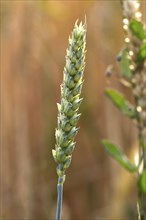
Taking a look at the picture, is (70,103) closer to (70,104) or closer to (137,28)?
(70,104)

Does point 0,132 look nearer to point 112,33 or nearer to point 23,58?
point 23,58

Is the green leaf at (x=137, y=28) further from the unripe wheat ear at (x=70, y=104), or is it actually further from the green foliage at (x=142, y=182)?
the unripe wheat ear at (x=70, y=104)

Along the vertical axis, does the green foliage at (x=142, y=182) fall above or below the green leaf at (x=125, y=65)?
below

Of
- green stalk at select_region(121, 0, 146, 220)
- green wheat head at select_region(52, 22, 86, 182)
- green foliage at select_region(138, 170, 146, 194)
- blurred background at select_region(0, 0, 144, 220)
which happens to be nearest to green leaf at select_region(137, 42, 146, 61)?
green stalk at select_region(121, 0, 146, 220)

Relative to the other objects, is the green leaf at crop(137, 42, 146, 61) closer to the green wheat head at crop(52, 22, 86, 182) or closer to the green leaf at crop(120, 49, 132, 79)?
the green leaf at crop(120, 49, 132, 79)

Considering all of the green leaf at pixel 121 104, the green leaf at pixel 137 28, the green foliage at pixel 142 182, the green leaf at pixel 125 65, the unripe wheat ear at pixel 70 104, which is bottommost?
the green foliage at pixel 142 182

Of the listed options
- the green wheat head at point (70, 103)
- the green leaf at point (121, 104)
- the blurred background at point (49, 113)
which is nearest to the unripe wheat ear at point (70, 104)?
the green wheat head at point (70, 103)

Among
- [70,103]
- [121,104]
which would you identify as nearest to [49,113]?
[121,104]
